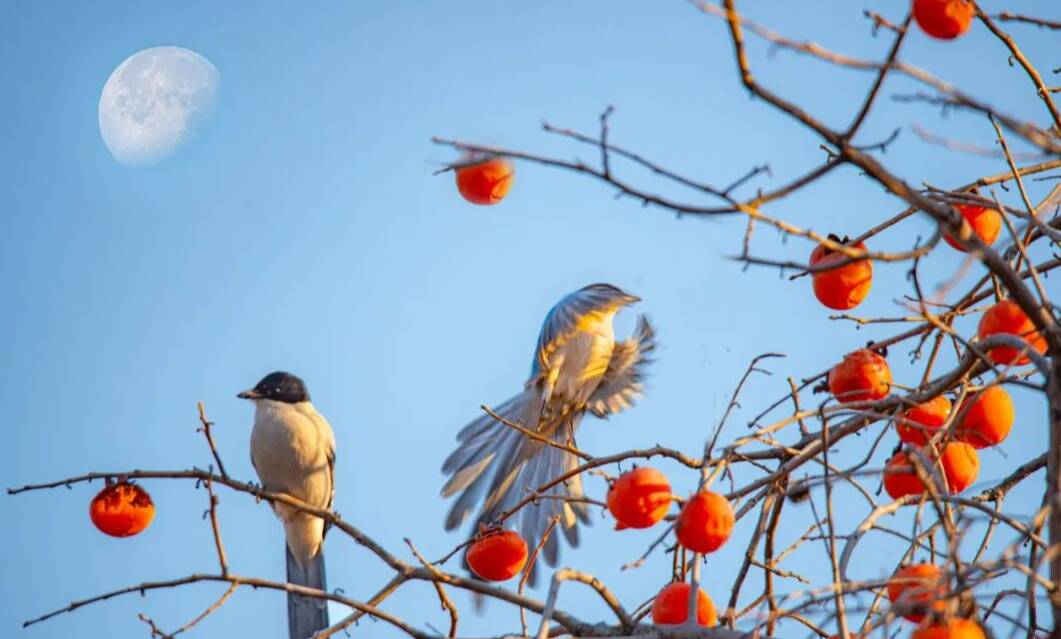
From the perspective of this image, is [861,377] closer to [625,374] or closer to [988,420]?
[988,420]

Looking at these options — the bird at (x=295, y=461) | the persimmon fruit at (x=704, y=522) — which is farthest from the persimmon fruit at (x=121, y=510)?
the bird at (x=295, y=461)

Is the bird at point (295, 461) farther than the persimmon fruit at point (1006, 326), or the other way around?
the bird at point (295, 461)

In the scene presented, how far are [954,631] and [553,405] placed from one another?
14.5ft

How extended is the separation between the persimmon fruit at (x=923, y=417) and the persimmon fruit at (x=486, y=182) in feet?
3.75

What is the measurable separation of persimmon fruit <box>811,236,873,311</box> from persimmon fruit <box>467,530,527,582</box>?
37.2 inches

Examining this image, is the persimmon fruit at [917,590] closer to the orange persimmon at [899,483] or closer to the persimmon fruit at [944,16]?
the orange persimmon at [899,483]

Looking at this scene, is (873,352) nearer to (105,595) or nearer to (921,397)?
(921,397)

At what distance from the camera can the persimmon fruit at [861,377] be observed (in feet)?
9.11

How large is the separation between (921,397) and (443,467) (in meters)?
3.48

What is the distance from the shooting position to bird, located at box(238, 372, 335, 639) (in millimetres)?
5469

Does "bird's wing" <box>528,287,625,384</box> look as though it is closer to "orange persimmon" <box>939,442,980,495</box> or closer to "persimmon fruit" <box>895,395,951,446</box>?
"persimmon fruit" <box>895,395,951,446</box>

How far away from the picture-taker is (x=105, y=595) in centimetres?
298

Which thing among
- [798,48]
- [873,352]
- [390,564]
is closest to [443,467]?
[390,564]

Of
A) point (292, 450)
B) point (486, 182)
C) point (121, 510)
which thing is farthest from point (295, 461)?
point (486, 182)
